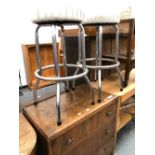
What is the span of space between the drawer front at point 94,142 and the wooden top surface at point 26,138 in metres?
0.23

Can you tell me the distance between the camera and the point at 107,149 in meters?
1.13

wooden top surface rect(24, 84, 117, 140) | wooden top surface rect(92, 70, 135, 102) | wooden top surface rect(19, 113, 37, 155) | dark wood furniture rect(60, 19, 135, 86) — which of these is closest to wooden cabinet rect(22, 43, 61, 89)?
dark wood furniture rect(60, 19, 135, 86)

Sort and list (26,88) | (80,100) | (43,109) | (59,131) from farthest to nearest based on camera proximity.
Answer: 1. (26,88)
2. (80,100)
3. (43,109)
4. (59,131)

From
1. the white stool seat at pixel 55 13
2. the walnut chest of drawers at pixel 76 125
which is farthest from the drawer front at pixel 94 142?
the white stool seat at pixel 55 13

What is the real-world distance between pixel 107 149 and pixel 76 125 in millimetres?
522

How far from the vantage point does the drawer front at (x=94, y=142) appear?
0.86 metres

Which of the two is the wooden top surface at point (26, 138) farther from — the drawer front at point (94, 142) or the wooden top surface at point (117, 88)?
the wooden top surface at point (117, 88)

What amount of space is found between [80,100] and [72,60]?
0.60 metres

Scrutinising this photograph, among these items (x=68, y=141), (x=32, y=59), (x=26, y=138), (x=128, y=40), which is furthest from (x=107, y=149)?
(x=32, y=59)

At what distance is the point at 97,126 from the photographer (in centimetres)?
96

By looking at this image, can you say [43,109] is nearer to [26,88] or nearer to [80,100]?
[80,100]

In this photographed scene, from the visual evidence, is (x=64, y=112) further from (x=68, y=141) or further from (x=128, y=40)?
(x=128, y=40)
